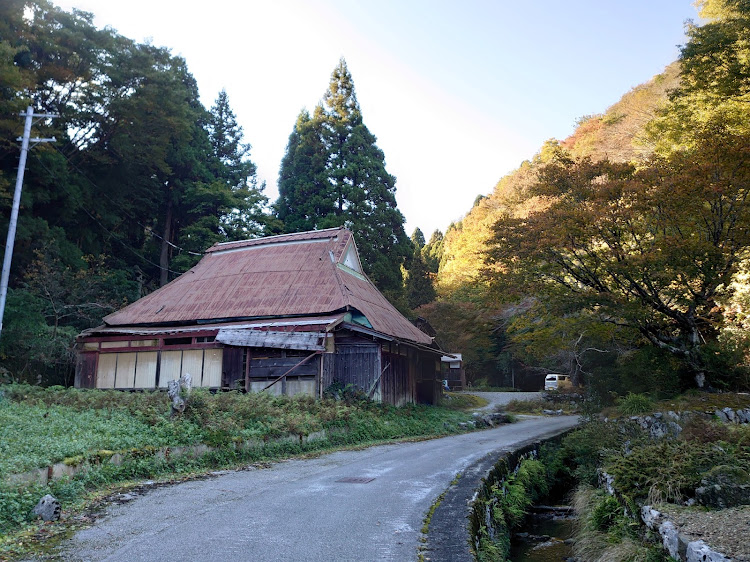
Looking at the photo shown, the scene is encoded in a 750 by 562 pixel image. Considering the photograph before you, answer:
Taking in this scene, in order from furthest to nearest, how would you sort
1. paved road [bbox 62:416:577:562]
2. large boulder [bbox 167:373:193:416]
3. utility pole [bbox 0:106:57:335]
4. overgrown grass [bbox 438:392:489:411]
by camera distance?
overgrown grass [bbox 438:392:489:411] < utility pole [bbox 0:106:57:335] < large boulder [bbox 167:373:193:416] < paved road [bbox 62:416:577:562]

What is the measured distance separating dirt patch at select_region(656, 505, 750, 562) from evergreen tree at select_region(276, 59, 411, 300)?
23.7 m

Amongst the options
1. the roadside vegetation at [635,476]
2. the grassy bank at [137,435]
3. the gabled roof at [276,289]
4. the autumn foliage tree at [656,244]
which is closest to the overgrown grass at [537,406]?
the gabled roof at [276,289]

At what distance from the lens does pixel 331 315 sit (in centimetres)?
1725

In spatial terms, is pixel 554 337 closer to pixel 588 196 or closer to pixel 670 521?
pixel 588 196

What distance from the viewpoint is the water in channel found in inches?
309

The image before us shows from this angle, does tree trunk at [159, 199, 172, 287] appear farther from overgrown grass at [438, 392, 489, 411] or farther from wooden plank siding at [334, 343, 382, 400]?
wooden plank siding at [334, 343, 382, 400]

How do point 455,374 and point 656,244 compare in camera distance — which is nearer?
point 656,244

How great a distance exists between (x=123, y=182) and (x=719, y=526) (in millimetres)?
28929

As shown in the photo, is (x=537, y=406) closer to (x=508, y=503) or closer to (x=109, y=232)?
(x=508, y=503)

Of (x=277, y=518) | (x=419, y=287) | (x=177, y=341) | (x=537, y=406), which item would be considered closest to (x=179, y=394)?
(x=277, y=518)

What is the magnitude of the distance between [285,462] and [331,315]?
25.9 ft

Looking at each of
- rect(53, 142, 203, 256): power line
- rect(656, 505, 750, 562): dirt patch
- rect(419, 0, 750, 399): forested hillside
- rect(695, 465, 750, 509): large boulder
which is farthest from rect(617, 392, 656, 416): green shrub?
rect(53, 142, 203, 256): power line

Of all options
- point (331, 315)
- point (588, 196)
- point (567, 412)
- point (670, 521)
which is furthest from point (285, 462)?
point (567, 412)

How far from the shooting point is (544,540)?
344 inches
